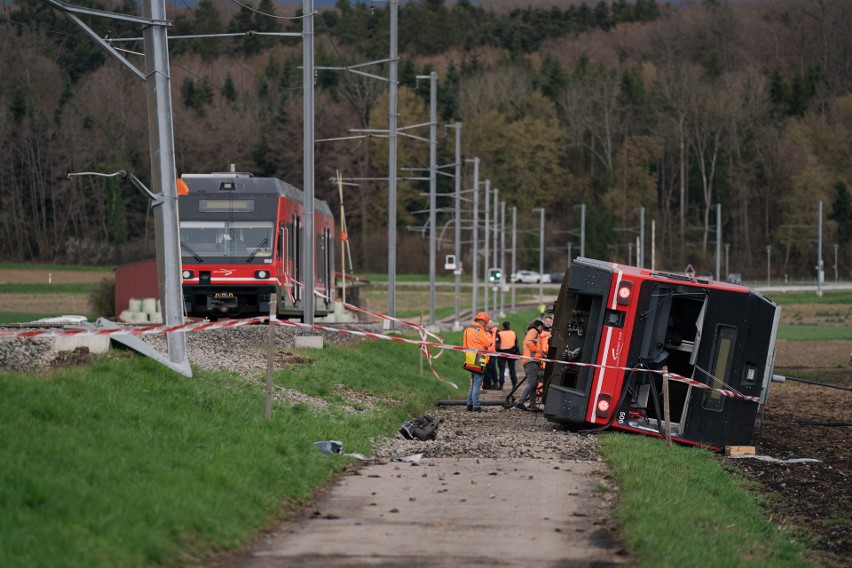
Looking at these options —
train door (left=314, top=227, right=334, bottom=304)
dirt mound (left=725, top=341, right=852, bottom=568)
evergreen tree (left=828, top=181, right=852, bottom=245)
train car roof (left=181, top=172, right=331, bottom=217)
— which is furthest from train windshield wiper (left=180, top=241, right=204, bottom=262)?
evergreen tree (left=828, top=181, right=852, bottom=245)

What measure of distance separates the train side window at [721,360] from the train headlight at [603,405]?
1357mm

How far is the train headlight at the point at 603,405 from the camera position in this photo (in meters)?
19.1

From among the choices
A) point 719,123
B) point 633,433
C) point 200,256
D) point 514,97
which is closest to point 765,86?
point 719,123

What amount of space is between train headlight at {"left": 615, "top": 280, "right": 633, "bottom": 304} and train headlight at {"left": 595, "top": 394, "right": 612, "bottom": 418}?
4.35 feet

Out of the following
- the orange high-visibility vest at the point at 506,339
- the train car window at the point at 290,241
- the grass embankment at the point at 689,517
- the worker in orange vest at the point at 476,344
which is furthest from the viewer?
the train car window at the point at 290,241

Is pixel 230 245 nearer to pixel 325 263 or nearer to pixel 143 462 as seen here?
pixel 325 263

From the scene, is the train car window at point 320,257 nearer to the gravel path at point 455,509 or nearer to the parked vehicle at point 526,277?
the gravel path at point 455,509

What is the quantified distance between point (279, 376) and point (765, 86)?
13077 centimetres

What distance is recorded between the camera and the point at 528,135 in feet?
420

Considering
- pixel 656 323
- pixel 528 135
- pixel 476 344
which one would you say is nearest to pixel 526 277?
pixel 528 135

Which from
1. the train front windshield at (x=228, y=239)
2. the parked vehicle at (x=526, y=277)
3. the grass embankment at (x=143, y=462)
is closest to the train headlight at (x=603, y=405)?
the grass embankment at (x=143, y=462)

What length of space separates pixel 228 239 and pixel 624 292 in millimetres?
15605

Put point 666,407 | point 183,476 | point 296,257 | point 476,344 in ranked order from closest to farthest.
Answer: point 183,476
point 666,407
point 476,344
point 296,257

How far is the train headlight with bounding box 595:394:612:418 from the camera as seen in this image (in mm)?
19062
